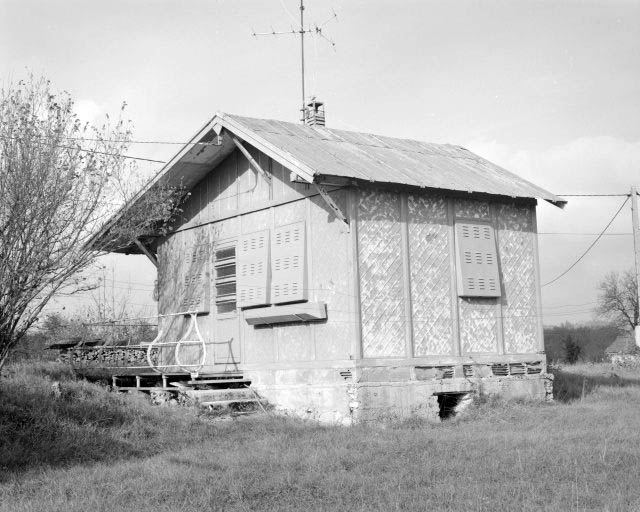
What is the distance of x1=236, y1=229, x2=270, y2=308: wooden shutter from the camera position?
1481cm

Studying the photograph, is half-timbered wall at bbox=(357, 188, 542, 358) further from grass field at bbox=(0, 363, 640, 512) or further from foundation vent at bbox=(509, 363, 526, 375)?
grass field at bbox=(0, 363, 640, 512)

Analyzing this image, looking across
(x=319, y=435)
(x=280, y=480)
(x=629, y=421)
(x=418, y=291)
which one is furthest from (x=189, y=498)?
(x=629, y=421)

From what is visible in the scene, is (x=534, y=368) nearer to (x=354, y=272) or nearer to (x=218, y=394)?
(x=354, y=272)

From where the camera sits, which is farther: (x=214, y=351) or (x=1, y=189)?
(x=214, y=351)

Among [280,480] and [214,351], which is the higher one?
[214,351]

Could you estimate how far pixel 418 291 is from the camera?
1407 centimetres

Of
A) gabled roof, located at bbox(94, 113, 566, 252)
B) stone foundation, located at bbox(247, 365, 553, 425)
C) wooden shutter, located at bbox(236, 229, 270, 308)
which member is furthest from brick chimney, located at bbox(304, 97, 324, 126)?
stone foundation, located at bbox(247, 365, 553, 425)

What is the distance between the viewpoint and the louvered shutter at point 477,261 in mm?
14555

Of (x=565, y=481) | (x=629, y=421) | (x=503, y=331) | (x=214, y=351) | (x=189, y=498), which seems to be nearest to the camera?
(x=189, y=498)

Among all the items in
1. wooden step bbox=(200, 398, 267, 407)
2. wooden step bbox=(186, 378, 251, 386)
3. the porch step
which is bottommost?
wooden step bbox=(200, 398, 267, 407)

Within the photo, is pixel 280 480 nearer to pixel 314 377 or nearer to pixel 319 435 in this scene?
pixel 319 435

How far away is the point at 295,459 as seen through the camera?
32.1 feet

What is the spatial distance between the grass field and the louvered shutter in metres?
1.95

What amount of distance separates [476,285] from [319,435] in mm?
4459
